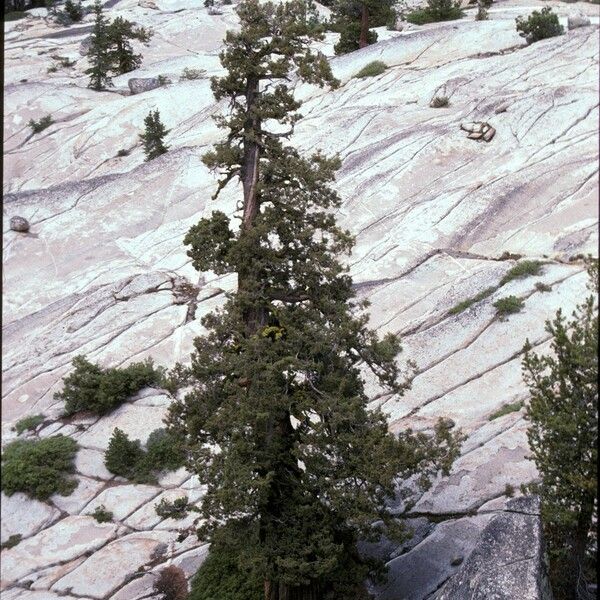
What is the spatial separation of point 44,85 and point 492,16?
30.0m

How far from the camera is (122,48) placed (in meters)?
54.8

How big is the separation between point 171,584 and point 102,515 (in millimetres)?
3698

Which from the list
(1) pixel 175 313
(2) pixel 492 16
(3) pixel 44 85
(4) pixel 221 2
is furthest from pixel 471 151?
(4) pixel 221 2

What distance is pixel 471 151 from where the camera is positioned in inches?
1278

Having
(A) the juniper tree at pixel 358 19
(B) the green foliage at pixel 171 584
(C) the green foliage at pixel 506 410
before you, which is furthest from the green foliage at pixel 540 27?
(B) the green foliage at pixel 171 584

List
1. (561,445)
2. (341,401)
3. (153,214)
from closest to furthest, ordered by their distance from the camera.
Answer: (561,445) < (341,401) < (153,214)

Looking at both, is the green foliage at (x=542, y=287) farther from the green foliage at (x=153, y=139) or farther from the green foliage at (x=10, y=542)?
the green foliage at (x=153, y=139)

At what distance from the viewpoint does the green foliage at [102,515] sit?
71.3ft

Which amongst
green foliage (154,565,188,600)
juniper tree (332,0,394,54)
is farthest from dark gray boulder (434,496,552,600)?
juniper tree (332,0,394,54)

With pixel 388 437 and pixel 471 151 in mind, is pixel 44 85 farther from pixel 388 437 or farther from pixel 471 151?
pixel 388 437

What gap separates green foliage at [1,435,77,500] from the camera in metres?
22.0

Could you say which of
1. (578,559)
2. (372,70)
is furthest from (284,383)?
(372,70)

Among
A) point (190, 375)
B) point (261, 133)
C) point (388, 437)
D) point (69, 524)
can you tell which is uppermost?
point (261, 133)

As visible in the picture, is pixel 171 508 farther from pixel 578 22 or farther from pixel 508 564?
pixel 578 22
